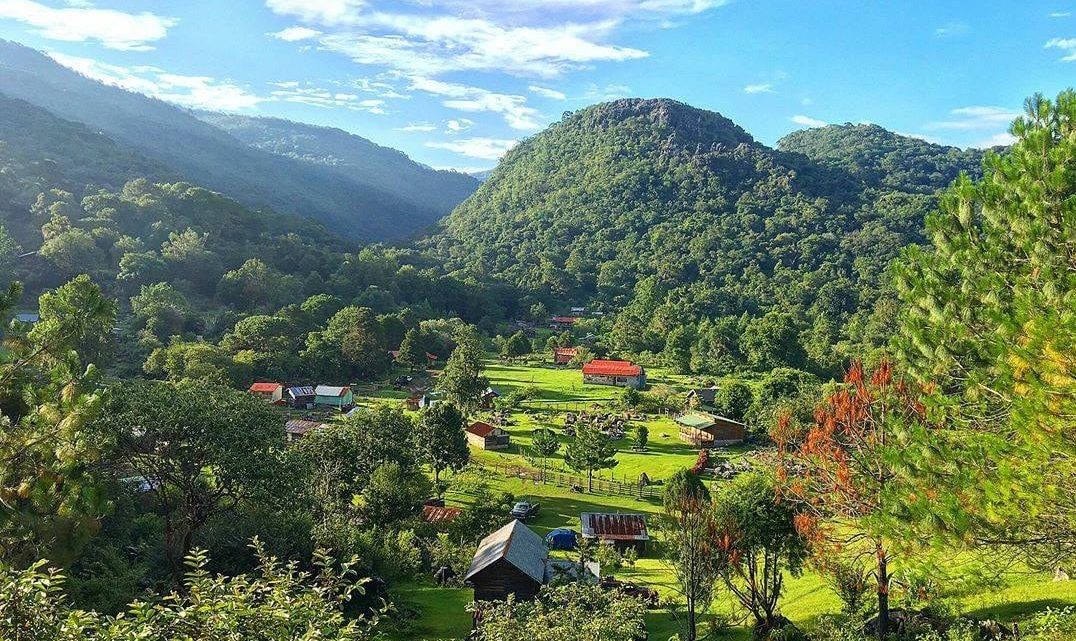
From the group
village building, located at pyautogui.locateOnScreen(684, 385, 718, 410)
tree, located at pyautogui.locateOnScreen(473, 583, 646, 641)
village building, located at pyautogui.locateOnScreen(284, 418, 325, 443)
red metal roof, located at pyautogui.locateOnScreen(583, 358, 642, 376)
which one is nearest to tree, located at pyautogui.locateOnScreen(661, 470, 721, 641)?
tree, located at pyautogui.locateOnScreen(473, 583, 646, 641)

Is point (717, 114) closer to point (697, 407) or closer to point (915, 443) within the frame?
point (697, 407)

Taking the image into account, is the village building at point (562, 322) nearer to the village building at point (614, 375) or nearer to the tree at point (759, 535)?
the village building at point (614, 375)

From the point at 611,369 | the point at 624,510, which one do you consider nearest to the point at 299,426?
the point at 624,510

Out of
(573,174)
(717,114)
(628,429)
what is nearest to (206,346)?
(628,429)

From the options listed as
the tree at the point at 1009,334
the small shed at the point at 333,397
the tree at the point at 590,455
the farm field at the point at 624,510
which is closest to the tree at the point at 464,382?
the farm field at the point at 624,510

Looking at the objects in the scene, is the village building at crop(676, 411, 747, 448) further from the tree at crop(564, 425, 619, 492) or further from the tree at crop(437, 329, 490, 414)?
the tree at crop(437, 329, 490, 414)

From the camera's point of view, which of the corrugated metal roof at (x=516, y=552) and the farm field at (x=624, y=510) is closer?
the farm field at (x=624, y=510)
